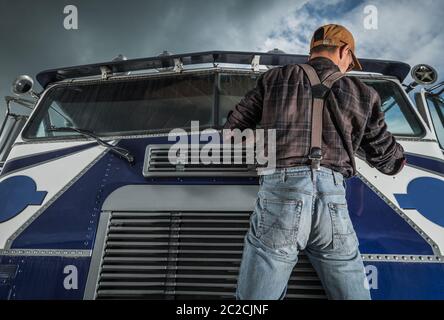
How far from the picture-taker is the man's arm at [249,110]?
1947 mm

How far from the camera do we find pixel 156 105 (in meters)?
3.05

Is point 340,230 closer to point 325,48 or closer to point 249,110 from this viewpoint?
point 249,110

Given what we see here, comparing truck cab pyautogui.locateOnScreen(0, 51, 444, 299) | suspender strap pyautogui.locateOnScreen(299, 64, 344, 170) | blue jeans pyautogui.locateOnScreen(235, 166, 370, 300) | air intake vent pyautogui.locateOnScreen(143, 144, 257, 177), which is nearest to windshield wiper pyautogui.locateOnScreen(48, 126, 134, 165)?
truck cab pyautogui.locateOnScreen(0, 51, 444, 299)

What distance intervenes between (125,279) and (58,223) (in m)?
0.60

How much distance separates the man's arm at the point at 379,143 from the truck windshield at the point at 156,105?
0.86m

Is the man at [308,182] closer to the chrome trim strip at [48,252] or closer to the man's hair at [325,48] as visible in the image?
the man's hair at [325,48]

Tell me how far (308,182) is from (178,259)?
0.95m

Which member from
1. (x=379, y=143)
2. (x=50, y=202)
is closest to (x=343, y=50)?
(x=379, y=143)

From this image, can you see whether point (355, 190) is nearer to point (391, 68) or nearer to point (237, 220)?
point (237, 220)

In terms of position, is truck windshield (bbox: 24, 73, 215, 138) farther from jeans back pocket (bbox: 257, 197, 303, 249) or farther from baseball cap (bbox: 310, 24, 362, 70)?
jeans back pocket (bbox: 257, 197, 303, 249)

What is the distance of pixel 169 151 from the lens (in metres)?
2.56

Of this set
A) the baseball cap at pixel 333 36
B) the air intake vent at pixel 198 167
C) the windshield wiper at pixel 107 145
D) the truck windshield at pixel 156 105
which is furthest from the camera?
the truck windshield at pixel 156 105

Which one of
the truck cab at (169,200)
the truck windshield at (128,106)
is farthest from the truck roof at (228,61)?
the truck windshield at (128,106)
